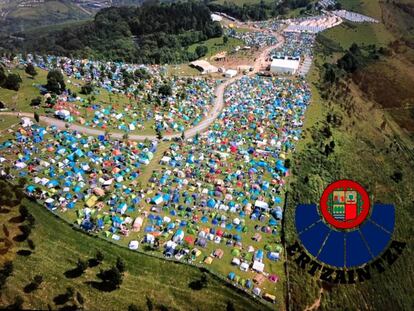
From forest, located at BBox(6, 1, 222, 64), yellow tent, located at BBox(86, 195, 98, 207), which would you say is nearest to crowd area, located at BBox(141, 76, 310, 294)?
yellow tent, located at BBox(86, 195, 98, 207)

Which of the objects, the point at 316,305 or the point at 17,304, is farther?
the point at 316,305

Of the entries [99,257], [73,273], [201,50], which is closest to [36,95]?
[99,257]

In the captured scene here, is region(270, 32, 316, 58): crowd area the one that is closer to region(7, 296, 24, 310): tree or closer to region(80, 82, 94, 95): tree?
region(80, 82, 94, 95): tree

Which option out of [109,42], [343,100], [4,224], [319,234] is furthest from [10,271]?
[109,42]

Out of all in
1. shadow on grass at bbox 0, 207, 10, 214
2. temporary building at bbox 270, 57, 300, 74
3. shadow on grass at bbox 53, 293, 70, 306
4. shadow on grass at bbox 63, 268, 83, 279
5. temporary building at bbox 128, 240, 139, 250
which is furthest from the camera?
temporary building at bbox 270, 57, 300, 74

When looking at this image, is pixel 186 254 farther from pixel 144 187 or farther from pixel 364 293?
pixel 364 293

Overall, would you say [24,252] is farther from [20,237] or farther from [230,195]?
[230,195]
